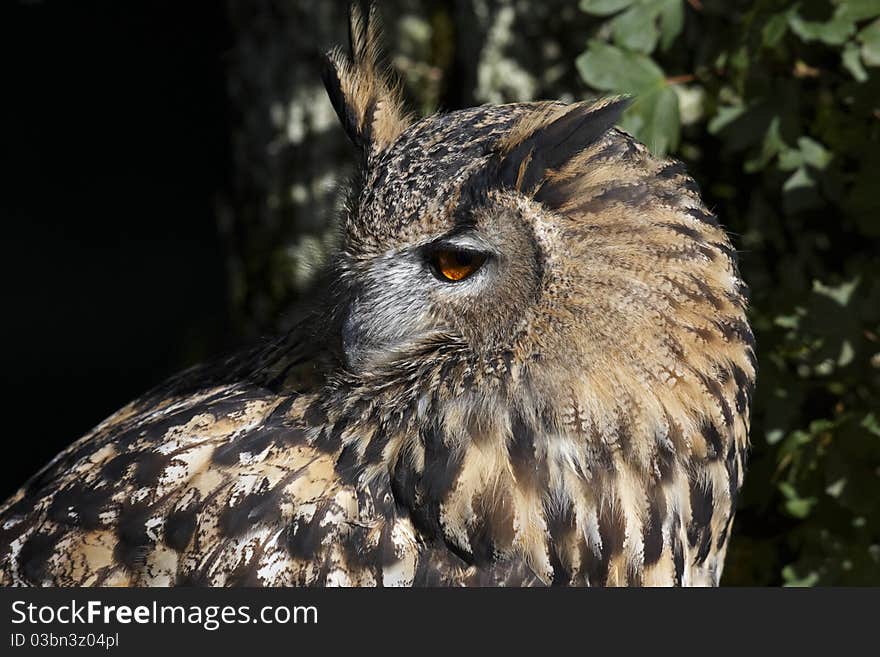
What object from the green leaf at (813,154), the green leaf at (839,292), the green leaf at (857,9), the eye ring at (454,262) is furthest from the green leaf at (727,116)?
the eye ring at (454,262)

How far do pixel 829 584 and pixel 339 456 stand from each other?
41.5 inches

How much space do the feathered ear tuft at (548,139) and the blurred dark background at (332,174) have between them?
0.40 metres

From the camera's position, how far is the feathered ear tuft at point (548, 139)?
4.25ft

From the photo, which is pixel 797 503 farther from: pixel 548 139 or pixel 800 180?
pixel 548 139

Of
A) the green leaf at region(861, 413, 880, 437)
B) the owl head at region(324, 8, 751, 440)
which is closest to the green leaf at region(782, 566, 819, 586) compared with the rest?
the green leaf at region(861, 413, 880, 437)

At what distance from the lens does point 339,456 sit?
145 centimetres

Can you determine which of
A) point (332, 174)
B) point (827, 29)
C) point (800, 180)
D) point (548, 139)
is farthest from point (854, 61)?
point (332, 174)

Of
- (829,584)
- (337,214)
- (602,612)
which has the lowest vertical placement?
(829,584)

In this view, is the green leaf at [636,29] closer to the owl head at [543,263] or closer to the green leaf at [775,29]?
the green leaf at [775,29]

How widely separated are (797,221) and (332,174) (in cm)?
124

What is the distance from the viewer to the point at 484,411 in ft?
4.55

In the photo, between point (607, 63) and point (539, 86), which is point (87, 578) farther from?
point (539, 86)

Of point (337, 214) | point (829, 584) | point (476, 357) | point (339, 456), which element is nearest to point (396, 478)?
point (339, 456)

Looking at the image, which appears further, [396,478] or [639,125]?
[639,125]
